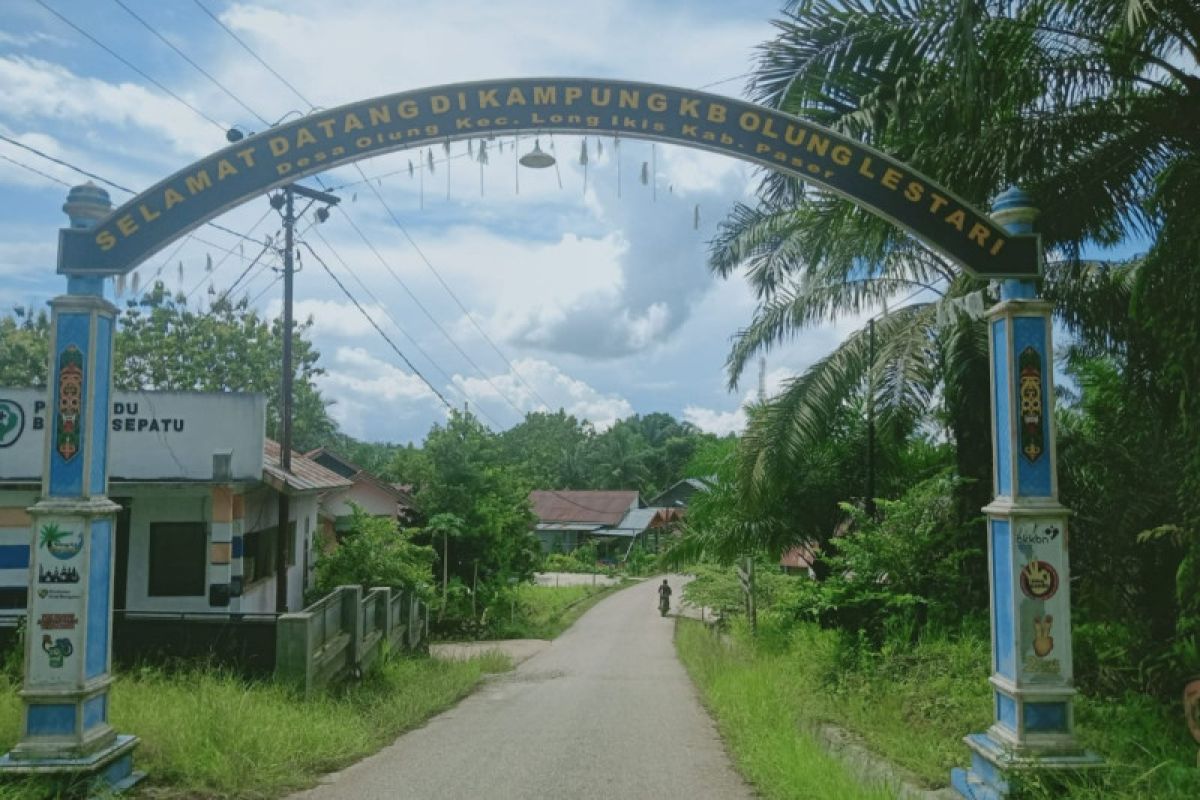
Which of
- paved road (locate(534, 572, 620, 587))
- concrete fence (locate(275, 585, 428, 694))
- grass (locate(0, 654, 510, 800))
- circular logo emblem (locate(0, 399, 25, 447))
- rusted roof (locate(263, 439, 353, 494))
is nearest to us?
grass (locate(0, 654, 510, 800))

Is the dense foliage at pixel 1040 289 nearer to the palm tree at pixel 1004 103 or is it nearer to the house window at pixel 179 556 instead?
the palm tree at pixel 1004 103

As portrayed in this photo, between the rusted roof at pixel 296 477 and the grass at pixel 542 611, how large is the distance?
8.60 metres

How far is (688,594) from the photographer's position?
23.5m

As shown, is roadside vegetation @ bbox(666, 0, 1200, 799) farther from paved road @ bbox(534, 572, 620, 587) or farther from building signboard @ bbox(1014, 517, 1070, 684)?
paved road @ bbox(534, 572, 620, 587)

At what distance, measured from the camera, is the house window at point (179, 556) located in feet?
41.9

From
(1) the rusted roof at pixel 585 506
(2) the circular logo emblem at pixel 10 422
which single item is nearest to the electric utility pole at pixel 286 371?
(2) the circular logo emblem at pixel 10 422

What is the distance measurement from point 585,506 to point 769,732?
177ft

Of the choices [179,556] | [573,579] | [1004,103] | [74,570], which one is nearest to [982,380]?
[1004,103]

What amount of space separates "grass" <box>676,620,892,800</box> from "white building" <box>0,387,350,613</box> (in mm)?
6655

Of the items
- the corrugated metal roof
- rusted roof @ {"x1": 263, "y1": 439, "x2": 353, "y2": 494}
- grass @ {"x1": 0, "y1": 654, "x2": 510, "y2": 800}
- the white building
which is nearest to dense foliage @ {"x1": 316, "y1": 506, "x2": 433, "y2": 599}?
rusted roof @ {"x1": 263, "y1": 439, "x2": 353, "y2": 494}

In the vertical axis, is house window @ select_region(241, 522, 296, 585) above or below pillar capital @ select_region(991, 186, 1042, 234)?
below

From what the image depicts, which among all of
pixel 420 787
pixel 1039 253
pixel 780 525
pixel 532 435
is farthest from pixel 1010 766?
pixel 532 435

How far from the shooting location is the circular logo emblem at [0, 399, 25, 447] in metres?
11.6

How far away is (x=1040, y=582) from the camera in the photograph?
570cm
